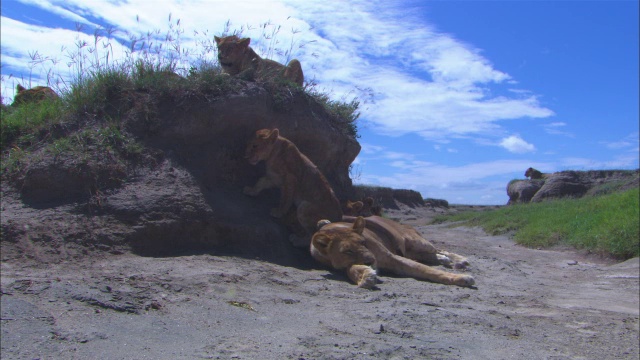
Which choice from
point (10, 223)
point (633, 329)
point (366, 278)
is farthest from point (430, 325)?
Answer: point (10, 223)

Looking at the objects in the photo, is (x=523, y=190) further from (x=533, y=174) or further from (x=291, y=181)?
(x=291, y=181)

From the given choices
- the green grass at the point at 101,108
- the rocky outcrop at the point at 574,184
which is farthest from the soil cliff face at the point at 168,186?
the rocky outcrop at the point at 574,184

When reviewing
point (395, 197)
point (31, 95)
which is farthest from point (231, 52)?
point (395, 197)

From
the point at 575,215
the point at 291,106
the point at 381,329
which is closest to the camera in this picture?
the point at 381,329

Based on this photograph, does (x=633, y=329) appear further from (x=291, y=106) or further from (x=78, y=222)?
(x=78, y=222)

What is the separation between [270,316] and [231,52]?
550 centimetres

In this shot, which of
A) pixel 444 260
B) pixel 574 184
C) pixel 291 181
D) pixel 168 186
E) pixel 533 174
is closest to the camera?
pixel 168 186

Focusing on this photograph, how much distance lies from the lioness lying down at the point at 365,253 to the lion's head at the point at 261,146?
3.88 feet

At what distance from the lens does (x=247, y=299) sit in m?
5.26

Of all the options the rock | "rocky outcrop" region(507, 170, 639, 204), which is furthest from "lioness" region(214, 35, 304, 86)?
the rock

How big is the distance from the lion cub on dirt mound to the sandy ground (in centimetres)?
90

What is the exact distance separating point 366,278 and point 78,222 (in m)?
3.06

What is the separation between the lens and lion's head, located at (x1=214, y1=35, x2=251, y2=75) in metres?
9.28

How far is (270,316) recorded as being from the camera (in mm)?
4906
